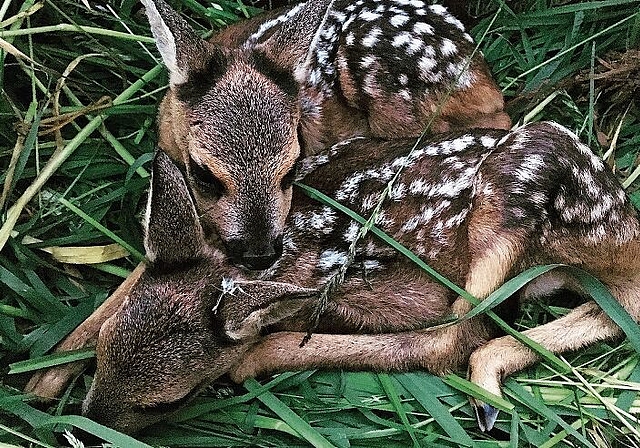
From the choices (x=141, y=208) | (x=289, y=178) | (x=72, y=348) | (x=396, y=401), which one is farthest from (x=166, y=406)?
(x=141, y=208)

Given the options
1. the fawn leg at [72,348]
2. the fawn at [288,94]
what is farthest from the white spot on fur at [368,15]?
the fawn leg at [72,348]

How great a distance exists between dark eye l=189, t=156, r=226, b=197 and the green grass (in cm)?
42

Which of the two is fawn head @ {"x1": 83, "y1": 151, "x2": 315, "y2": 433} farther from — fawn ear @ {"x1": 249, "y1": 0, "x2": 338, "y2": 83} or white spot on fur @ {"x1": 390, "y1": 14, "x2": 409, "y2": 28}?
white spot on fur @ {"x1": 390, "y1": 14, "x2": 409, "y2": 28}

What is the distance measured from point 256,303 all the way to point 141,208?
1.10 m

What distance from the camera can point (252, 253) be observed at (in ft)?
9.67

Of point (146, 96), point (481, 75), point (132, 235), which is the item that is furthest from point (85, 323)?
point (481, 75)

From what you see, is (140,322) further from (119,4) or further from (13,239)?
(119,4)

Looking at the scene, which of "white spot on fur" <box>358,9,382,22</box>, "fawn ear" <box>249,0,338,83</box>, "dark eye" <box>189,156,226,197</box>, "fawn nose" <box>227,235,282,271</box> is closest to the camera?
"fawn nose" <box>227,235,282,271</box>

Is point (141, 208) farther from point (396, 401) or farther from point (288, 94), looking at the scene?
point (396, 401)

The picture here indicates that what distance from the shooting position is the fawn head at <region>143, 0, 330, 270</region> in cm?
299

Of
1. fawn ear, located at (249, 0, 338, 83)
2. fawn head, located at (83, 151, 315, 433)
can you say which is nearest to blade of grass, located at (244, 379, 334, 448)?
fawn head, located at (83, 151, 315, 433)

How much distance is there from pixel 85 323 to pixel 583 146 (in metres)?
1.90

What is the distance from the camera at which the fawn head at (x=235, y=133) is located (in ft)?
9.81

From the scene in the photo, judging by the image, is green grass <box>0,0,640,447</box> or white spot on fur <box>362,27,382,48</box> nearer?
green grass <box>0,0,640,447</box>
